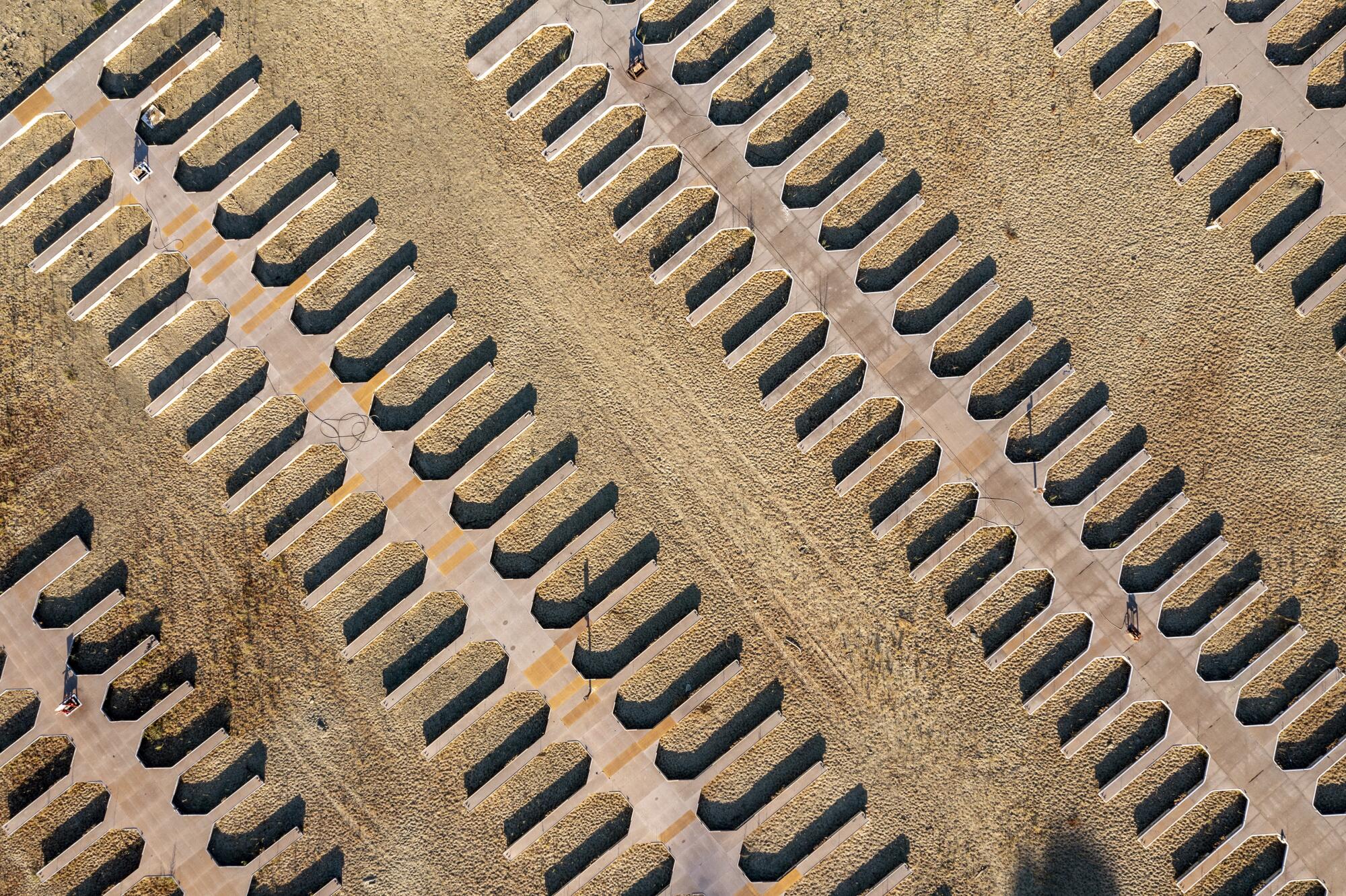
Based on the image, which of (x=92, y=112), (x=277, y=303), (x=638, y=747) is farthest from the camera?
(x=92, y=112)

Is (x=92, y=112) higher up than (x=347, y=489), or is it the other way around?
(x=92, y=112)

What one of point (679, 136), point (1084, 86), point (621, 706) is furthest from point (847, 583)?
point (1084, 86)

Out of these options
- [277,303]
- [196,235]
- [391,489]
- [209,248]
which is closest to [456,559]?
[391,489]

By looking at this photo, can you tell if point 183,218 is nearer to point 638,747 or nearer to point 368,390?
point 368,390

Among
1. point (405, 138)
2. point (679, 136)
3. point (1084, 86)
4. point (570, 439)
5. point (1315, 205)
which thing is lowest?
point (1315, 205)

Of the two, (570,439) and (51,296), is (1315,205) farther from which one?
(51,296)

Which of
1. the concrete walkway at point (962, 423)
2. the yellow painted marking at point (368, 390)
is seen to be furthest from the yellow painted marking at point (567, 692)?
the concrete walkway at point (962, 423)
